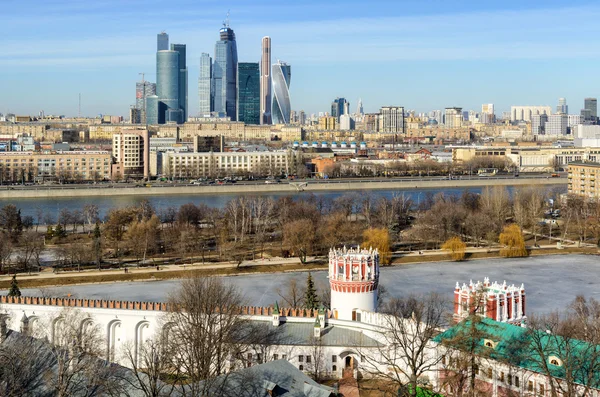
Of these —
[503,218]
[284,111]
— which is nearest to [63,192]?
[503,218]

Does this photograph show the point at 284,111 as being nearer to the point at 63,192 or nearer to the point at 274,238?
the point at 63,192

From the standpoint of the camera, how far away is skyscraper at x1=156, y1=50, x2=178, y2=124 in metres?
144

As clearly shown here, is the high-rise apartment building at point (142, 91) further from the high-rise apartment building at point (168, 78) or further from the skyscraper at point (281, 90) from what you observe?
the skyscraper at point (281, 90)

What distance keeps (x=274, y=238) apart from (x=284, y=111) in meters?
96.5

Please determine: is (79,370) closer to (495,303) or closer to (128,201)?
(495,303)

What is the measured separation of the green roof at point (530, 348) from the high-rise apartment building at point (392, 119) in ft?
356

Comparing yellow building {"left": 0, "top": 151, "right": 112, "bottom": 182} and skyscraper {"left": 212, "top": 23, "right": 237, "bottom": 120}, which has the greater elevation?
skyscraper {"left": 212, "top": 23, "right": 237, "bottom": 120}

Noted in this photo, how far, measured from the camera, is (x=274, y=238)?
88.7 feet

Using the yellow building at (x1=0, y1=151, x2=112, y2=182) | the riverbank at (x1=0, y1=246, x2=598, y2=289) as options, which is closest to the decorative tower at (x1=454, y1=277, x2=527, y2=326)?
the riverbank at (x1=0, y1=246, x2=598, y2=289)

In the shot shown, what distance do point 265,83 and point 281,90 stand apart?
609 inches

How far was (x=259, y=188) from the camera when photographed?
48.7m

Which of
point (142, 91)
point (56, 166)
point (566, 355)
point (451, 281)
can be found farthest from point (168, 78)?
point (566, 355)

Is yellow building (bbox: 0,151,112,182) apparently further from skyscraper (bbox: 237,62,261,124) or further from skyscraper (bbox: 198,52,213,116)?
skyscraper (bbox: 198,52,213,116)

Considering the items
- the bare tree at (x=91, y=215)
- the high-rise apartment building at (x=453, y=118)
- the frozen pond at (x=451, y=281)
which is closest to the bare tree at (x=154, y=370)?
the frozen pond at (x=451, y=281)
